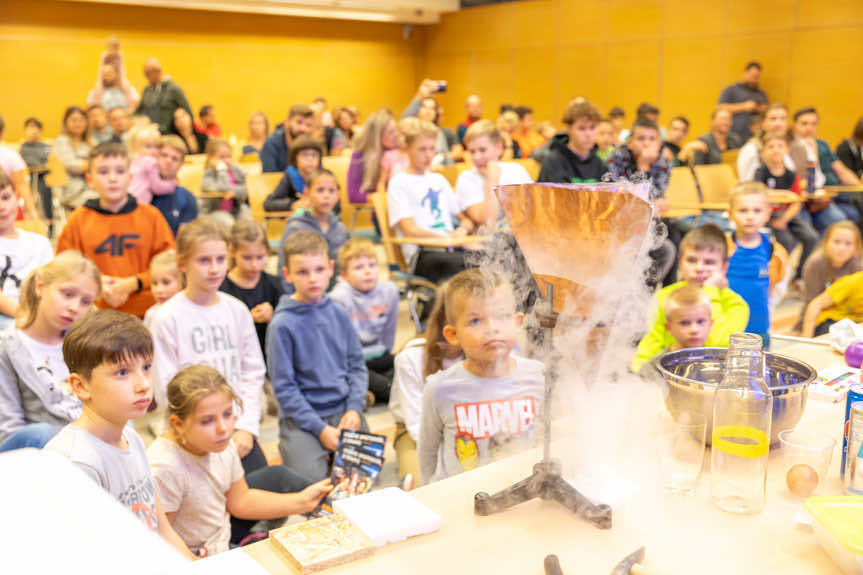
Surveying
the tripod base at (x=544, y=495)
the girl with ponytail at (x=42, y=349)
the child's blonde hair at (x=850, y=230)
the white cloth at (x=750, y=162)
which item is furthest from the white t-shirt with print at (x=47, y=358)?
the white cloth at (x=750, y=162)

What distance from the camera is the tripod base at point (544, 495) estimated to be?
3.70 feet

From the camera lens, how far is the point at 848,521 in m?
1.04

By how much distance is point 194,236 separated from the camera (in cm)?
279

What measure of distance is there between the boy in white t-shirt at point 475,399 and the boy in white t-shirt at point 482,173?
2.60m

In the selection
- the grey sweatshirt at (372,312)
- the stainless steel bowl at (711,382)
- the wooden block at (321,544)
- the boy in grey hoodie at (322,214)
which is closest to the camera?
the wooden block at (321,544)

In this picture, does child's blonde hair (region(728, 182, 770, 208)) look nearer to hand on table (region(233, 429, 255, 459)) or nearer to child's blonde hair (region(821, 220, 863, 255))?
child's blonde hair (region(821, 220, 863, 255))

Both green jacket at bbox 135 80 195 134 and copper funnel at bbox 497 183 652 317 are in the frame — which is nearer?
copper funnel at bbox 497 183 652 317

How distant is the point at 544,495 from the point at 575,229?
0.42 metres

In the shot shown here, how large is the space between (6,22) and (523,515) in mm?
11513

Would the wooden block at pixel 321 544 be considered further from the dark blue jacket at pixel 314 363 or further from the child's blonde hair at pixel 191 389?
the dark blue jacket at pixel 314 363

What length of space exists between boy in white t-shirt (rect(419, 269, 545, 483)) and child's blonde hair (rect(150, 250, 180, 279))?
179 centimetres

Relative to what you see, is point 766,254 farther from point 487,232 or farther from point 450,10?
point 450,10

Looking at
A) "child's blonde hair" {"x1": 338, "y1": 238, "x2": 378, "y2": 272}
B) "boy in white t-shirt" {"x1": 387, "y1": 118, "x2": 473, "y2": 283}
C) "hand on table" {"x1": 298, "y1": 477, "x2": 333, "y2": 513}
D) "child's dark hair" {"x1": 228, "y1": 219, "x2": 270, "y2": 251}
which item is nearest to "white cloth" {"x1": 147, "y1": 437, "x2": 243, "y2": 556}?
"hand on table" {"x1": 298, "y1": 477, "x2": 333, "y2": 513}

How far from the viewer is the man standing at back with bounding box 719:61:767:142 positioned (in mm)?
9000
